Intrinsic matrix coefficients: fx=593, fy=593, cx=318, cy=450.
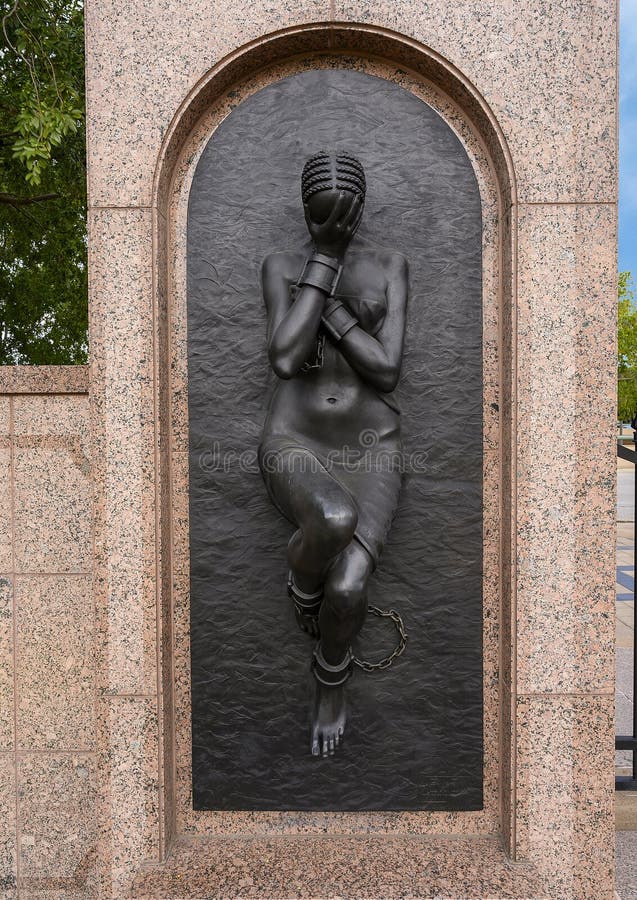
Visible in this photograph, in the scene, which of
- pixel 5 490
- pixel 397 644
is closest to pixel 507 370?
pixel 397 644

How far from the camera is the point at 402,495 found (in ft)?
11.4

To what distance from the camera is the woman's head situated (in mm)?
3047

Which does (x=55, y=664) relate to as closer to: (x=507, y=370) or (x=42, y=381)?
(x=42, y=381)

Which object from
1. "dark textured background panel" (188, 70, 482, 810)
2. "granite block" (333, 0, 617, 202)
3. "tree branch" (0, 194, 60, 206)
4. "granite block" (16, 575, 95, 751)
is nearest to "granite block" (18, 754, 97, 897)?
"granite block" (16, 575, 95, 751)

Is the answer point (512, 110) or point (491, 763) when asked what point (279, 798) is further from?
point (512, 110)

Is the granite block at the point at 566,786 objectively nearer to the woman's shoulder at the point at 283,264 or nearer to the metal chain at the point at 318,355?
the metal chain at the point at 318,355

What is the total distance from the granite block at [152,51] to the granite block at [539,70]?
0.49 meters

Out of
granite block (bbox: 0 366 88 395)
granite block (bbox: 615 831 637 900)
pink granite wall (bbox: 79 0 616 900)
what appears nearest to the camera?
pink granite wall (bbox: 79 0 616 900)

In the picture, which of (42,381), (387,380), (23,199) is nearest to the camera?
(387,380)

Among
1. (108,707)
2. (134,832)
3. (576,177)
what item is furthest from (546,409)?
(134,832)

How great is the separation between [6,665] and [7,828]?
1.04 m

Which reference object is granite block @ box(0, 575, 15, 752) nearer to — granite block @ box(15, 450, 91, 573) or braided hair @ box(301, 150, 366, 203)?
granite block @ box(15, 450, 91, 573)

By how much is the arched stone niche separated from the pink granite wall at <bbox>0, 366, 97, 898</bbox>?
0.68m

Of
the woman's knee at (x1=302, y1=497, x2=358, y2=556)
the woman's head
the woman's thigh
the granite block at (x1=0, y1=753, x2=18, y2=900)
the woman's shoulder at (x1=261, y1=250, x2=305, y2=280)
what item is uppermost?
the woman's head
